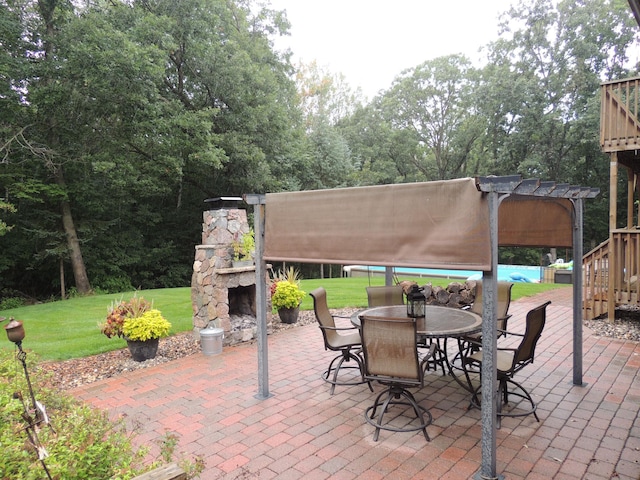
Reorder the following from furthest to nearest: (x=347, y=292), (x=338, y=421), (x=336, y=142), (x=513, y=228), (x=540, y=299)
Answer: (x=336, y=142)
(x=347, y=292)
(x=540, y=299)
(x=513, y=228)
(x=338, y=421)

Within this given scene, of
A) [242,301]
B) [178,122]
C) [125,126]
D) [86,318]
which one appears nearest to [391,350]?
[242,301]

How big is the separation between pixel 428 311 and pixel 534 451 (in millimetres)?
2019

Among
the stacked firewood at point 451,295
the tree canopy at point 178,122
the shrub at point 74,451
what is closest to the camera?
the shrub at point 74,451

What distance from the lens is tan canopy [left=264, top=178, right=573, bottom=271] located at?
2.68 metres

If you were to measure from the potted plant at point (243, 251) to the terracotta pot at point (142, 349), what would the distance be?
63.9 inches

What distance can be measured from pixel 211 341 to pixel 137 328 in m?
1.00

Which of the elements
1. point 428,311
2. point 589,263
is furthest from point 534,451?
point 589,263

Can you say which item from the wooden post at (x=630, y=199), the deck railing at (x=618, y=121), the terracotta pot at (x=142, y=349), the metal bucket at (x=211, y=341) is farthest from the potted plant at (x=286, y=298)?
the wooden post at (x=630, y=199)

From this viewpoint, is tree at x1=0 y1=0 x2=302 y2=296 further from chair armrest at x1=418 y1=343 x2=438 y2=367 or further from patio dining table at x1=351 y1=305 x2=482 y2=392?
chair armrest at x1=418 y1=343 x2=438 y2=367

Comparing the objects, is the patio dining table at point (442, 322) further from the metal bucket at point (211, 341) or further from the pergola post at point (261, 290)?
the metal bucket at point (211, 341)

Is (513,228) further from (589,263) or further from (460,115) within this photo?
(460,115)

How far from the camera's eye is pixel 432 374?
480 centimetres

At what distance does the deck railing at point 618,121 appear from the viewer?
266 inches

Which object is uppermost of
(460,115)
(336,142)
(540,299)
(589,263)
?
(460,115)
